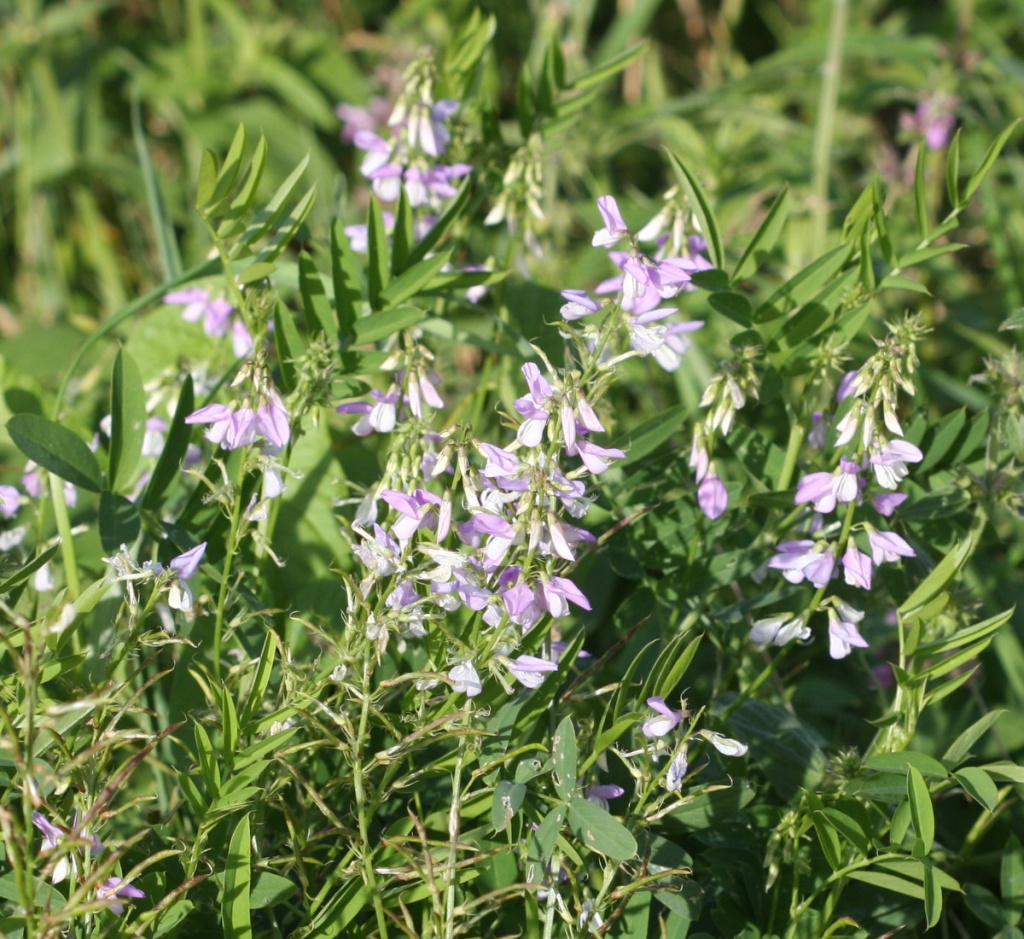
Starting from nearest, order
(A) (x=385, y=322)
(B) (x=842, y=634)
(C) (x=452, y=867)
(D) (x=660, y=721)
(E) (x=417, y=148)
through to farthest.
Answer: (C) (x=452, y=867) < (D) (x=660, y=721) < (B) (x=842, y=634) < (A) (x=385, y=322) < (E) (x=417, y=148)

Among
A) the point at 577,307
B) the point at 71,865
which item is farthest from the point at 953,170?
the point at 71,865

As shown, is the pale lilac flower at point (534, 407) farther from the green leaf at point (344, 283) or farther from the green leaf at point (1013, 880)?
the green leaf at point (1013, 880)

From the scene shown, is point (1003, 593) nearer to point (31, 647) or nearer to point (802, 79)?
point (31, 647)

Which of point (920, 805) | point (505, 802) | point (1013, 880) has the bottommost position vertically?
point (1013, 880)

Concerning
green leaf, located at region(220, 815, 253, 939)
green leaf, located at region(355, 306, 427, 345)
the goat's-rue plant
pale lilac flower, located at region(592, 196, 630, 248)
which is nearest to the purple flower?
the goat's-rue plant

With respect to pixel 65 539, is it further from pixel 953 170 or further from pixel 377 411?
pixel 953 170

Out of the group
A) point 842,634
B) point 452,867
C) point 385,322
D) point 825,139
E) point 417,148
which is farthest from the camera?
point 825,139

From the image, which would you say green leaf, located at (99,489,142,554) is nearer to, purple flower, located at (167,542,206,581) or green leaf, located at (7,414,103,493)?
green leaf, located at (7,414,103,493)
